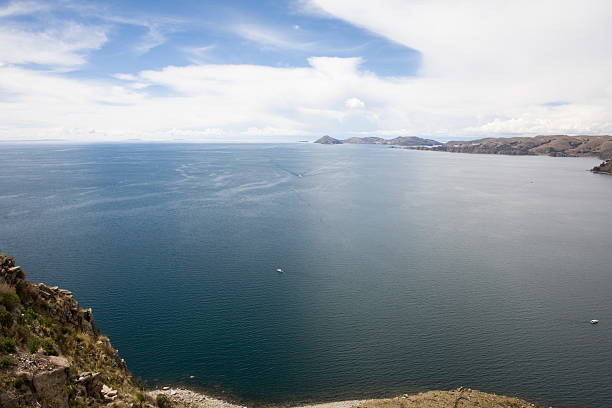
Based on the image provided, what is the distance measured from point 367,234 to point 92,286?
5587 cm

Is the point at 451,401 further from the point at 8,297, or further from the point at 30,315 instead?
the point at 8,297

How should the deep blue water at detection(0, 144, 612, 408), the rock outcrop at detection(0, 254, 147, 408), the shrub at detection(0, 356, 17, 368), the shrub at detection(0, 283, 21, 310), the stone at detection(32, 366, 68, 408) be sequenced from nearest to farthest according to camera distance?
the shrub at detection(0, 356, 17, 368), the rock outcrop at detection(0, 254, 147, 408), the stone at detection(32, 366, 68, 408), the shrub at detection(0, 283, 21, 310), the deep blue water at detection(0, 144, 612, 408)

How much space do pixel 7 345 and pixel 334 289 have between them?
45.0 m

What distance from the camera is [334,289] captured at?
58.5 meters

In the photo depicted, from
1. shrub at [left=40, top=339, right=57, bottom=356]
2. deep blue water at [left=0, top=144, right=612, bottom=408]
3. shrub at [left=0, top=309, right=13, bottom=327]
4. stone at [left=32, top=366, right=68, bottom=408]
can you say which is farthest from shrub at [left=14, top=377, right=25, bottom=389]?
deep blue water at [left=0, top=144, right=612, bottom=408]

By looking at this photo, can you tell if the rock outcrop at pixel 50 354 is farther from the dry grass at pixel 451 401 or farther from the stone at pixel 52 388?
the dry grass at pixel 451 401

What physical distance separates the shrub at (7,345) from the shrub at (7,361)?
1.99ft

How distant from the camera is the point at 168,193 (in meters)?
131

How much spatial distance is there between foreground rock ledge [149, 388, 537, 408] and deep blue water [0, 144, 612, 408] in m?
2.00

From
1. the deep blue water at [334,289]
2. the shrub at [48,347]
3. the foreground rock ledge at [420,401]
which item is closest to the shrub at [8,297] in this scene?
the shrub at [48,347]

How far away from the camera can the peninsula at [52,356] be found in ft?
56.4

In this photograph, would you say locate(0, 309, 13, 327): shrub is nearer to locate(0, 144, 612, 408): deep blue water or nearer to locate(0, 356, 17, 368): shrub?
locate(0, 356, 17, 368): shrub

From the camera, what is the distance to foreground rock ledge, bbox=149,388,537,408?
108 ft

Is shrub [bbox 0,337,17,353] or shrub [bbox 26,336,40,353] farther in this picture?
shrub [bbox 26,336,40,353]
